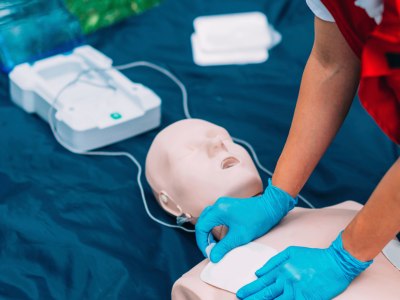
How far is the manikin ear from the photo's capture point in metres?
1.18

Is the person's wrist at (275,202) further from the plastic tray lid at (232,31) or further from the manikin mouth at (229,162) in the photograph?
the plastic tray lid at (232,31)

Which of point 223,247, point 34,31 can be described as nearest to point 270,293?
point 223,247

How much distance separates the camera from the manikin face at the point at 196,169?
1.11 meters

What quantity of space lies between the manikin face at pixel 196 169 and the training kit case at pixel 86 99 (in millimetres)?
356

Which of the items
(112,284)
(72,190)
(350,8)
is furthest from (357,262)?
(72,190)

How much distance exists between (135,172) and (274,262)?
2.33ft

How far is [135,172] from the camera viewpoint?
144 cm

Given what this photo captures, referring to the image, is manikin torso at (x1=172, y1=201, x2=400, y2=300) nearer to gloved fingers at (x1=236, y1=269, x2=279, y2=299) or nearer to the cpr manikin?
gloved fingers at (x1=236, y1=269, x2=279, y2=299)

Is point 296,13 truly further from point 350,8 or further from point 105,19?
point 350,8

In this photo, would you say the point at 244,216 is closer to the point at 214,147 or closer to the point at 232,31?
the point at 214,147

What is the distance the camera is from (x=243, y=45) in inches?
82.2

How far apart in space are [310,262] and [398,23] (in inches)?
19.1

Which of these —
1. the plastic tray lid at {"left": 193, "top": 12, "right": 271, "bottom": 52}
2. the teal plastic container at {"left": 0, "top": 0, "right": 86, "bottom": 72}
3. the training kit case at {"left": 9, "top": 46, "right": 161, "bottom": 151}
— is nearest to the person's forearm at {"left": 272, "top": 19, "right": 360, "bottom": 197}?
the training kit case at {"left": 9, "top": 46, "right": 161, "bottom": 151}

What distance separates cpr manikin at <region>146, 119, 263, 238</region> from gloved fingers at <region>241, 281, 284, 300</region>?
11.6 inches
